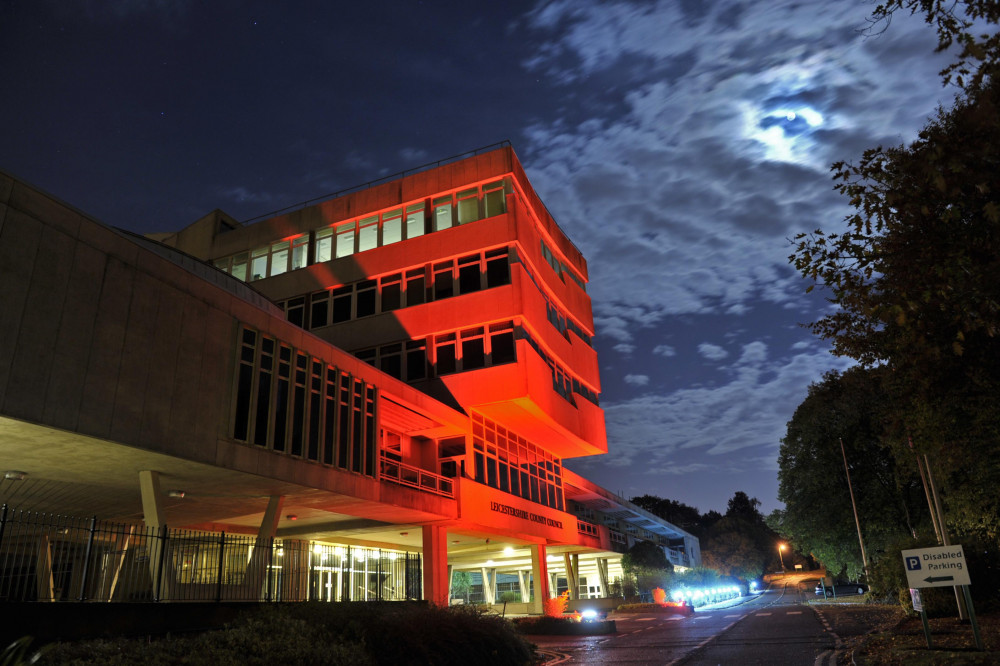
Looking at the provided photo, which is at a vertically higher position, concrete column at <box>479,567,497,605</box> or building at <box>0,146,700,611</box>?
building at <box>0,146,700,611</box>

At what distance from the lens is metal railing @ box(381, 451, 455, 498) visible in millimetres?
29420

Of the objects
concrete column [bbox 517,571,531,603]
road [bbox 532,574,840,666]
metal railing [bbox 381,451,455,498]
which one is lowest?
road [bbox 532,574,840,666]

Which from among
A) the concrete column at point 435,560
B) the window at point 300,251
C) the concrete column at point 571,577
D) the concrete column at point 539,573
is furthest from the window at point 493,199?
the concrete column at point 571,577

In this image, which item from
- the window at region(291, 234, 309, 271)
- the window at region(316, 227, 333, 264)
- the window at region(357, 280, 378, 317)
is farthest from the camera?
the window at region(291, 234, 309, 271)

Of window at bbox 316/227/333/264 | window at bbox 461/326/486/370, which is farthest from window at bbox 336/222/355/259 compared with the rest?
window at bbox 461/326/486/370

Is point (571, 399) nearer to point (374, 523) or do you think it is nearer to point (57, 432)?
point (374, 523)

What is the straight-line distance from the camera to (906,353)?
13.4 m

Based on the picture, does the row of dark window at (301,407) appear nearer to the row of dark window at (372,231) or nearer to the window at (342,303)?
the window at (342,303)

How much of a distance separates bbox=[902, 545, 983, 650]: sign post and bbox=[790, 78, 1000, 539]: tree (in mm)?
2352

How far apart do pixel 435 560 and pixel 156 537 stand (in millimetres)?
17897

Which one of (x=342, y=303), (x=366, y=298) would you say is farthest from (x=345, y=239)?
(x=366, y=298)

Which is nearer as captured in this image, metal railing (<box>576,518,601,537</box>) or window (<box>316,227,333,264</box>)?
window (<box>316,227,333,264</box>)

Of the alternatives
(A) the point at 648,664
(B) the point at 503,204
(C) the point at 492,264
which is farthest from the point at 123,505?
(B) the point at 503,204

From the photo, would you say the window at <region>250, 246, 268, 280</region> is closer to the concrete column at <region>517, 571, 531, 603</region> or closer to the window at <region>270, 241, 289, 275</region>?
the window at <region>270, 241, 289, 275</region>
